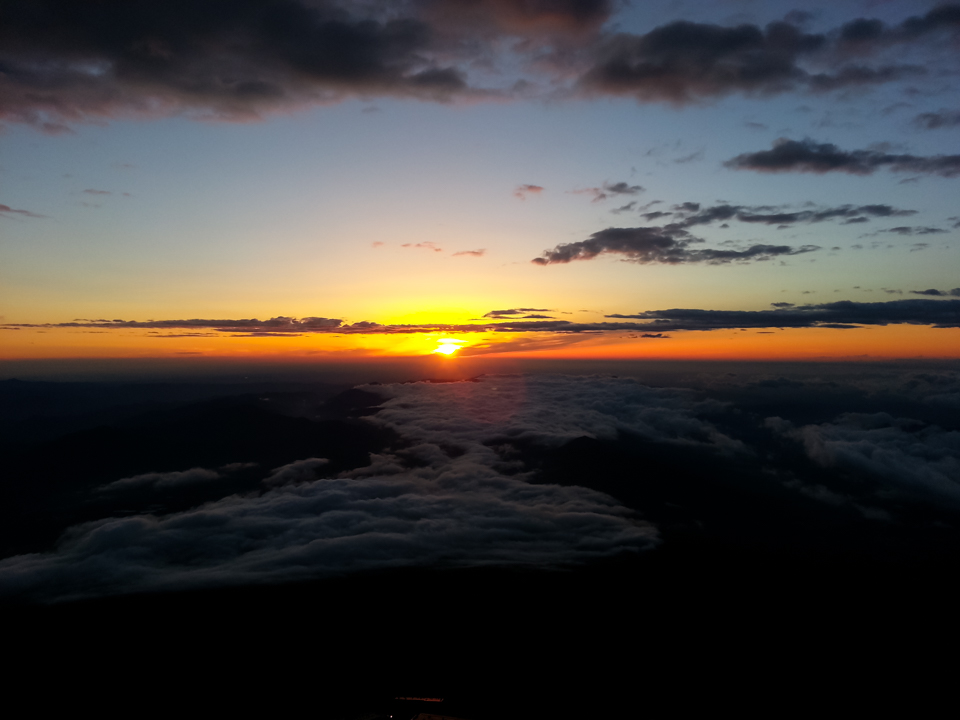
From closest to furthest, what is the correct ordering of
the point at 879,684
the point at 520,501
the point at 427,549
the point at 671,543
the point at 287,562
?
the point at 879,684 < the point at 287,562 < the point at 427,549 < the point at 671,543 < the point at 520,501

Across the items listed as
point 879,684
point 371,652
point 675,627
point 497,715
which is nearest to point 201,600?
point 371,652

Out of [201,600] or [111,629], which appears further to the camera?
[201,600]

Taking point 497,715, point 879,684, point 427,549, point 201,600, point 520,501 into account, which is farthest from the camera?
point 520,501

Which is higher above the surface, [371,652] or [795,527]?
[371,652]

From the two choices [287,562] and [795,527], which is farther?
[795,527]

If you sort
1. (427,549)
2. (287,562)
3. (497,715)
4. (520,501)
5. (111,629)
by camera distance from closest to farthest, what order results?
(497,715) < (111,629) < (287,562) < (427,549) < (520,501)

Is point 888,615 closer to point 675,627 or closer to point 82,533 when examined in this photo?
point 675,627

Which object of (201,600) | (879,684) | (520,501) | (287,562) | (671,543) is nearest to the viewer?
(879,684)

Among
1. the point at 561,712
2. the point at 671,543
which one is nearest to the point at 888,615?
the point at 671,543

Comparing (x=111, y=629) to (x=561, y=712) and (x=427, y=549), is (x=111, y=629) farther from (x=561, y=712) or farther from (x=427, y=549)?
(x=561, y=712)
